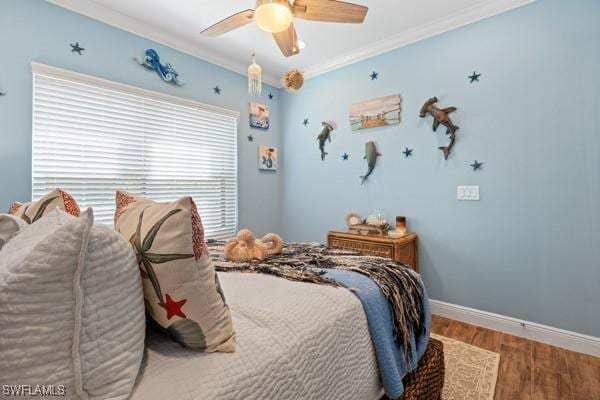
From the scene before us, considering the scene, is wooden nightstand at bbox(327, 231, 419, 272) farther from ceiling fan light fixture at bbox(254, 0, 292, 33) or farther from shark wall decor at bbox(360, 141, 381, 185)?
ceiling fan light fixture at bbox(254, 0, 292, 33)

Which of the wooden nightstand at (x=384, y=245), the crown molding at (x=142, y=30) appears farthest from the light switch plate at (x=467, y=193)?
the crown molding at (x=142, y=30)

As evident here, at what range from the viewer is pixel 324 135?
11.1 feet

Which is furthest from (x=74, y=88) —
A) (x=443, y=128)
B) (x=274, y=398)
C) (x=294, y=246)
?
(x=443, y=128)

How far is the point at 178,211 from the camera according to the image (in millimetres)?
703

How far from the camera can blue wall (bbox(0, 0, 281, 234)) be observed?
6.42ft

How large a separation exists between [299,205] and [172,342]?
2936mm

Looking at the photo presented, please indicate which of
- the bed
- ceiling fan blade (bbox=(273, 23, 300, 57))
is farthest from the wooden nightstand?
ceiling fan blade (bbox=(273, 23, 300, 57))

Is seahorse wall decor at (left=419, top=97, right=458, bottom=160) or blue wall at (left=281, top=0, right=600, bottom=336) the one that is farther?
seahorse wall decor at (left=419, top=97, right=458, bottom=160)

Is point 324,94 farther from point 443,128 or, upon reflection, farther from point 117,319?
point 117,319

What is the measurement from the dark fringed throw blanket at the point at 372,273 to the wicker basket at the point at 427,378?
135 millimetres

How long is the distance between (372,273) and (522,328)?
5.85 ft

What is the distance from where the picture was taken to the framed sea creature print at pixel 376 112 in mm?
2848

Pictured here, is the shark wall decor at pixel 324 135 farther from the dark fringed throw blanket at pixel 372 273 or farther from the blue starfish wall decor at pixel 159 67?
the dark fringed throw blanket at pixel 372 273

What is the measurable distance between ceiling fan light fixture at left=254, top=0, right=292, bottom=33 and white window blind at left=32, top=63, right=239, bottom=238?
160cm
